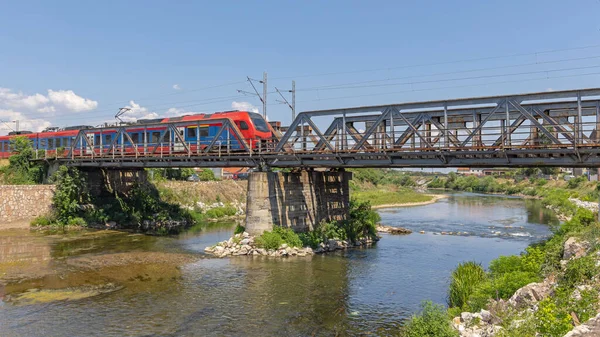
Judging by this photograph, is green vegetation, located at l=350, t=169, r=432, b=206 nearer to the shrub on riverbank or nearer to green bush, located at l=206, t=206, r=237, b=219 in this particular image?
green bush, located at l=206, t=206, r=237, b=219

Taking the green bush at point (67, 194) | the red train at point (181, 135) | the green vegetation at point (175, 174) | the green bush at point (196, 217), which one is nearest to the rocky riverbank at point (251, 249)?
the red train at point (181, 135)

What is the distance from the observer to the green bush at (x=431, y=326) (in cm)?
1323

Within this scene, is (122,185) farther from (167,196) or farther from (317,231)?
A: (317,231)

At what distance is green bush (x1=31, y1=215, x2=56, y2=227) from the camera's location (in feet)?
139

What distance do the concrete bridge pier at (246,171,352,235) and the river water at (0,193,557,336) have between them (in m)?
3.37

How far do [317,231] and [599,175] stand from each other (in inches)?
2389

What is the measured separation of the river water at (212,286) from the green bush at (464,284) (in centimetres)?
99

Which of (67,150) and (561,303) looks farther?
(67,150)

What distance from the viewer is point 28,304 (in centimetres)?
1917

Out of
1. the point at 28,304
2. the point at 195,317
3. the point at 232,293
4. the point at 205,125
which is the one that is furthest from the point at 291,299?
the point at 205,125

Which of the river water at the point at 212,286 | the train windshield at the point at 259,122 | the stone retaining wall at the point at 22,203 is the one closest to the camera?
the river water at the point at 212,286

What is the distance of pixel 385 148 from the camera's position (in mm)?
26672

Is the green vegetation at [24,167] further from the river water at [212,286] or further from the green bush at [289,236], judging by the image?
the green bush at [289,236]

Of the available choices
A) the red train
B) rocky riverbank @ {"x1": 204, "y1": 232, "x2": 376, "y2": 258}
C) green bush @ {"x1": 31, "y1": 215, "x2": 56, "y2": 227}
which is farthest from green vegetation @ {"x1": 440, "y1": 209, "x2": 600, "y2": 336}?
green bush @ {"x1": 31, "y1": 215, "x2": 56, "y2": 227}
